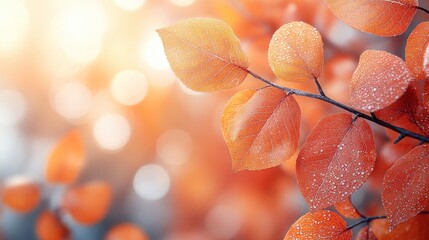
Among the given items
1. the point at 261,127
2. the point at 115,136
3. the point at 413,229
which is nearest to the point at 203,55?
the point at 261,127

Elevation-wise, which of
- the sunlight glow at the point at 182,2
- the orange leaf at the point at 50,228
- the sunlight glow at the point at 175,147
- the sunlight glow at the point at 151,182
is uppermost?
the sunlight glow at the point at 182,2

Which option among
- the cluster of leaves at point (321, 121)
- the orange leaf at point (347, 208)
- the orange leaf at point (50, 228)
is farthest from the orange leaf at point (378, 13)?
the orange leaf at point (50, 228)

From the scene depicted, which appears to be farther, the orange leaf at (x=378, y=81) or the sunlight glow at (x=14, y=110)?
the sunlight glow at (x=14, y=110)

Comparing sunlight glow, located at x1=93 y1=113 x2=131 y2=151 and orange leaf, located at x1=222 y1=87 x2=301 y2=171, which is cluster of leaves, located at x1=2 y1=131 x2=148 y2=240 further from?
orange leaf, located at x1=222 y1=87 x2=301 y2=171

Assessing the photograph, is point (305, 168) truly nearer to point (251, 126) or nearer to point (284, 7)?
point (251, 126)

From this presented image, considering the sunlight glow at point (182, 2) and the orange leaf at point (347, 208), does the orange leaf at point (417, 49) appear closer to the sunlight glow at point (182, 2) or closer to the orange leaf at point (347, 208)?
the orange leaf at point (347, 208)

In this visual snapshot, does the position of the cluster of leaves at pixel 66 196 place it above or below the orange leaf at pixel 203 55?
below
